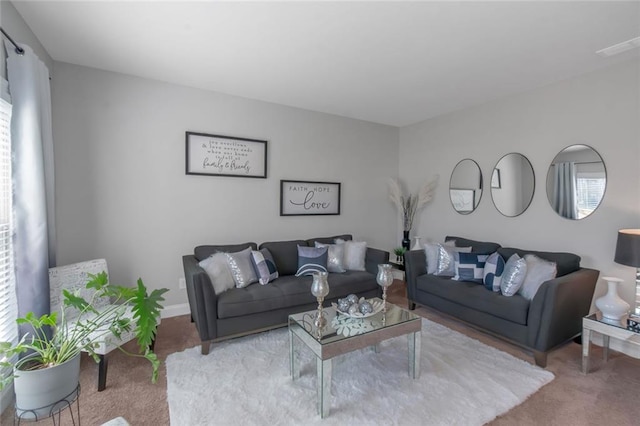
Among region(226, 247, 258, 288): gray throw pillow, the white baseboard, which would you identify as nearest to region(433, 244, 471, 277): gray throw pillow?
region(226, 247, 258, 288): gray throw pillow

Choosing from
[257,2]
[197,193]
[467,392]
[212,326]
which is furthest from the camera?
[197,193]

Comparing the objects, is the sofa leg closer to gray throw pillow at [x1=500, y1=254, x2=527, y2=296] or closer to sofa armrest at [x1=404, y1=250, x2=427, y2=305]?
gray throw pillow at [x1=500, y1=254, x2=527, y2=296]

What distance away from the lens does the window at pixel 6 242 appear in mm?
1842

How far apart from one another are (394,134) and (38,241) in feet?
14.7

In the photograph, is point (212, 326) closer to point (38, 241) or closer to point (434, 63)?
point (38, 241)

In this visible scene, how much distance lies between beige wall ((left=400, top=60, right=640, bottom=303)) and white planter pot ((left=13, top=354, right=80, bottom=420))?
3958 mm

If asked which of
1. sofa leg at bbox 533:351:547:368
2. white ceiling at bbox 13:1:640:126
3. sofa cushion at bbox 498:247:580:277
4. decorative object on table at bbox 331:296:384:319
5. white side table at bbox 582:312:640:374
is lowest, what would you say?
sofa leg at bbox 533:351:547:368

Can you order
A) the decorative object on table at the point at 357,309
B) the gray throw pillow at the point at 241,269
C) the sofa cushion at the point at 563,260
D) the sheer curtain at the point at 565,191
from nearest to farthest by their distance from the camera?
the decorative object on table at the point at 357,309
the sofa cushion at the point at 563,260
the gray throw pillow at the point at 241,269
the sheer curtain at the point at 565,191

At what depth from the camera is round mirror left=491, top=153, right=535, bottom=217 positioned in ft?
10.8

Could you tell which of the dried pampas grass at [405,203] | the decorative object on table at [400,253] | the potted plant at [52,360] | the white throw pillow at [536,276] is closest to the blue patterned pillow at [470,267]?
the white throw pillow at [536,276]

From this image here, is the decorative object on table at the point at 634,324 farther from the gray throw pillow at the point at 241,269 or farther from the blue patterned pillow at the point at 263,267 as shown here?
the gray throw pillow at the point at 241,269

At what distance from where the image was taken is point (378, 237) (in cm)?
474

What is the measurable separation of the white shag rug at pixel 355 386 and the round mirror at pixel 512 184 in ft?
5.45

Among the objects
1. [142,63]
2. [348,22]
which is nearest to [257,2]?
[348,22]
